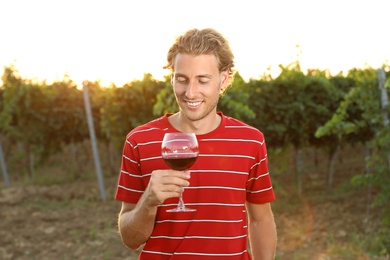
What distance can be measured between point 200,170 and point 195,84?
35cm

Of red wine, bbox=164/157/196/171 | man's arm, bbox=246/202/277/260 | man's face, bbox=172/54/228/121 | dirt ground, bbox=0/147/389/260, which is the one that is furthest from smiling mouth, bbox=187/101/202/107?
dirt ground, bbox=0/147/389/260

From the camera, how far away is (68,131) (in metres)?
15.4

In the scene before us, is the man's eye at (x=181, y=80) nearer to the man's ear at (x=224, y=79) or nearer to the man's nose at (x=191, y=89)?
the man's nose at (x=191, y=89)

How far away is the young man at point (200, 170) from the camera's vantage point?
2.05 meters

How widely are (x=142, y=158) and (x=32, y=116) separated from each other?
1362 centimetres

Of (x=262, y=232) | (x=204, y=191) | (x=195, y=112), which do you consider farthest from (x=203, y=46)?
(x=262, y=232)

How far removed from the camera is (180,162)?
1.86 meters

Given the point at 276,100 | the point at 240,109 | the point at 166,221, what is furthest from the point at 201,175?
the point at 276,100

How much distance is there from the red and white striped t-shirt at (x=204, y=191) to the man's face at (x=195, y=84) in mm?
146

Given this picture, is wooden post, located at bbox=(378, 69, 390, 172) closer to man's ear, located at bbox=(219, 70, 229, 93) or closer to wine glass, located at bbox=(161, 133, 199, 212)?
man's ear, located at bbox=(219, 70, 229, 93)

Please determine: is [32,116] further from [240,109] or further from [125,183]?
[125,183]

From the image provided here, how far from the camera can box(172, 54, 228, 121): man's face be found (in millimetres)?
2033

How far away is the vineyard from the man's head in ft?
16.2

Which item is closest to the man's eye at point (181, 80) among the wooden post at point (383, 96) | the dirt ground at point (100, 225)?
the dirt ground at point (100, 225)
